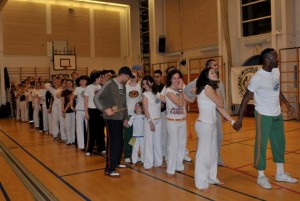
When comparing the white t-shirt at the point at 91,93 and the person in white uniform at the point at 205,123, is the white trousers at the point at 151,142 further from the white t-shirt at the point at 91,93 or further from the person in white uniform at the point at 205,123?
the white t-shirt at the point at 91,93

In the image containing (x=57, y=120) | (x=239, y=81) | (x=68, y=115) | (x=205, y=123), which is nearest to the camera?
(x=205, y=123)

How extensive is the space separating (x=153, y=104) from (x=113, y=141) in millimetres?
919

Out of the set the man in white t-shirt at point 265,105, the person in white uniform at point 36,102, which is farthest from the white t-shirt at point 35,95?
the man in white t-shirt at point 265,105

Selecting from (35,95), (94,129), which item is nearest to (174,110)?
(94,129)

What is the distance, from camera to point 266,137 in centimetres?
419

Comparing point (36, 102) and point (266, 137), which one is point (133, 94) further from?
point (36, 102)

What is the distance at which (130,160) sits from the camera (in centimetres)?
608

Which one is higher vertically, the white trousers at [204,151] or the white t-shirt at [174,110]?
the white t-shirt at [174,110]

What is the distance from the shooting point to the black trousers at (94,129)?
6.83m

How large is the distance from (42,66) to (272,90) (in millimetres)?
16509

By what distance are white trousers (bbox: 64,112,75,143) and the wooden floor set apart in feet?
2.73

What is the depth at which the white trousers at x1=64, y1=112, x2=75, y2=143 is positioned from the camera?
27.0 feet

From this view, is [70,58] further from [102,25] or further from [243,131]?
[243,131]

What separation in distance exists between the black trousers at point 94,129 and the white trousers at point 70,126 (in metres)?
1.46
